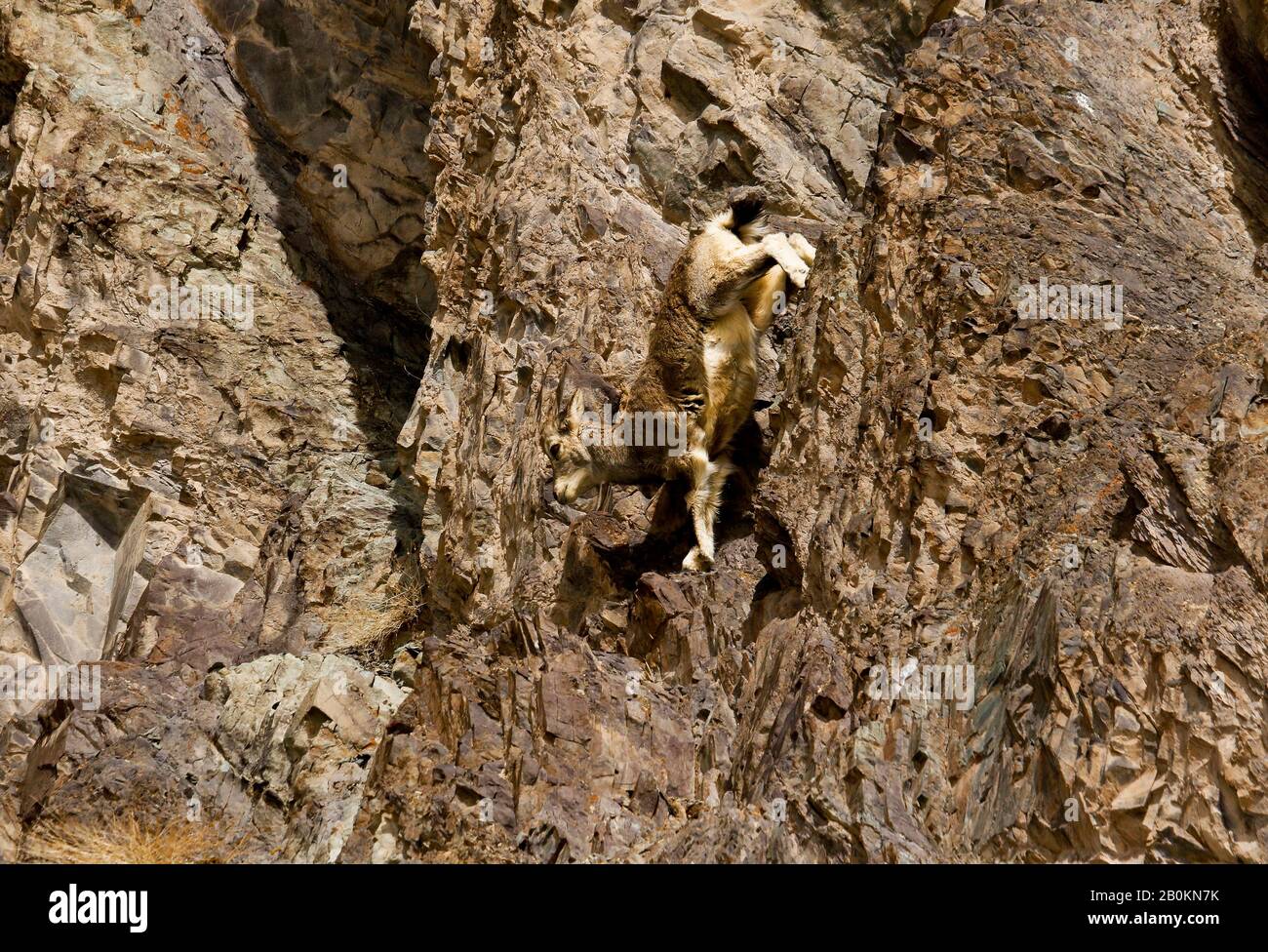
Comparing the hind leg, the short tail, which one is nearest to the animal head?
the hind leg

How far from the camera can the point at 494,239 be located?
49.2ft

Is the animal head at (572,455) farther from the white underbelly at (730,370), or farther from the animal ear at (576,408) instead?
the white underbelly at (730,370)

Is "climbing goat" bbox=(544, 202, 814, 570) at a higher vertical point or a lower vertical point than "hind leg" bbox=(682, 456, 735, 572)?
higher

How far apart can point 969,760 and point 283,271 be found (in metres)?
13.9

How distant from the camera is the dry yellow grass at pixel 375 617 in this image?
51.7 ft

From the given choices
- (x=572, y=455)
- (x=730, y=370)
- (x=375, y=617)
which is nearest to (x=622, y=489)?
(x=572, y=455)

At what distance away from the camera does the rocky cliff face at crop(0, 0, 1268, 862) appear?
24.6 feet

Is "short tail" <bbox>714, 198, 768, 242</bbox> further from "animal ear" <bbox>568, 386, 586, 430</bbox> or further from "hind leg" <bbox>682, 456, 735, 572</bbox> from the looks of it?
"animal ear" <bbox>568, 386, 586, 430</bbox>

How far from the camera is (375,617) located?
1636 cm

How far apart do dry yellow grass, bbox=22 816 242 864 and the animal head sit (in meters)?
3.70

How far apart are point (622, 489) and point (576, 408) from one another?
2.37 feet

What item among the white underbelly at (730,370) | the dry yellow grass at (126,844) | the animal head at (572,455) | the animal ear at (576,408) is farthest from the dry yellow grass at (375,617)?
the white underbelly at (730,370)

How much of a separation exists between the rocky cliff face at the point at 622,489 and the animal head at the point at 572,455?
14.0 inches

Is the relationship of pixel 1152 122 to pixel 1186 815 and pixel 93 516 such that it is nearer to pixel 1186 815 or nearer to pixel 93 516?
pixel 1186 815
